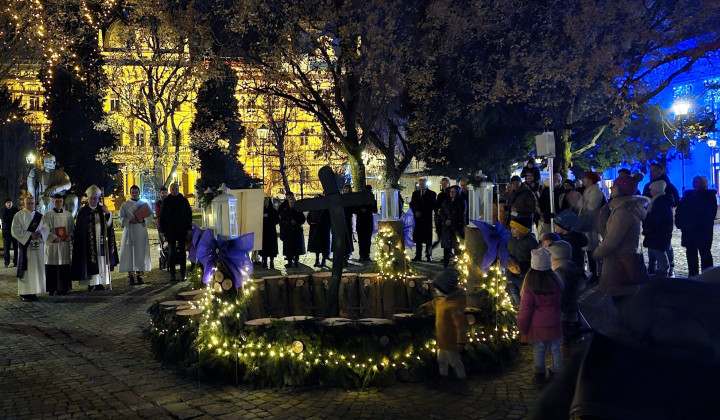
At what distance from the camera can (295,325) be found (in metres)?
6.63

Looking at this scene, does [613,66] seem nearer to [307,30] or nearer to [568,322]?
[307,30]

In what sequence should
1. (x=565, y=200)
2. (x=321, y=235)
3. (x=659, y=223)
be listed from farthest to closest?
(x=321, y=235), (x=565, y=200), (x=659, y=223)

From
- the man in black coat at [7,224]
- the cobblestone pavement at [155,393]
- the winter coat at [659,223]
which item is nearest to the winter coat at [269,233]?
the cobblestone pavement at [155,393]

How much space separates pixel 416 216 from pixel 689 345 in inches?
557

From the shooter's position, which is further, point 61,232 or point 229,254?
point 61,232

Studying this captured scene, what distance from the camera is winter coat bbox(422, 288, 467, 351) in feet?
21.5

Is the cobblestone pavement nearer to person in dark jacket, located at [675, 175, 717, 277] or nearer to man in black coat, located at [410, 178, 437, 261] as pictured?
person in dark jacket, located at [675, 175, 717, 277]

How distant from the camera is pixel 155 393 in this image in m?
6.36

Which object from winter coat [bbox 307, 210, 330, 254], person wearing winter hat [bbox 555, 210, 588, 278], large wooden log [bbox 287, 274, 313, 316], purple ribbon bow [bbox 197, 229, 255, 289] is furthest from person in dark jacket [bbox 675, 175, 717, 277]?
purple ribbon bow [bbox 197, 229, 255, 289]

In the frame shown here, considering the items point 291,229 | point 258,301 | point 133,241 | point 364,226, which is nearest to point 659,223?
point 258,301

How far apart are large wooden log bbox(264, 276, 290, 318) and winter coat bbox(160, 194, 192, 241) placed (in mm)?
5514

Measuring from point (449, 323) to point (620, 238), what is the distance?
211 centimetres

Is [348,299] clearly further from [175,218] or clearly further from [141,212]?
[141,212]

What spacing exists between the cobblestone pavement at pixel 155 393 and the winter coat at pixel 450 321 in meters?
0.46
